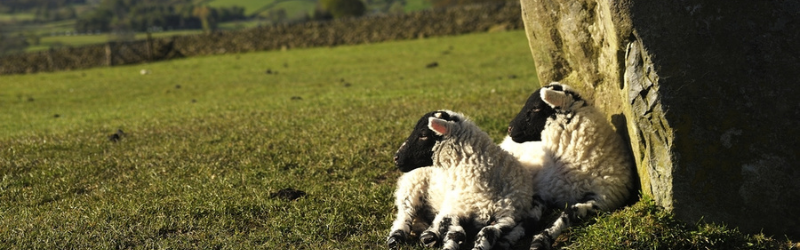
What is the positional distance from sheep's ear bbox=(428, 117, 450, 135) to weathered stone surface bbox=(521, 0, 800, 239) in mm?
1612

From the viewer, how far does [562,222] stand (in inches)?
264

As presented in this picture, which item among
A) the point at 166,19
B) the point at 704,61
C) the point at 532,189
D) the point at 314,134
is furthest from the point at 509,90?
the point at 166,19

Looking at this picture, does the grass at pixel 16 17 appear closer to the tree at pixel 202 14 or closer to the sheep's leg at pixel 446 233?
the tree at pixel 202 14

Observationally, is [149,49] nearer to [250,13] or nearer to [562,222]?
[562,222]

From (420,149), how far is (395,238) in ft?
2.95

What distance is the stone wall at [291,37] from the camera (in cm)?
3847

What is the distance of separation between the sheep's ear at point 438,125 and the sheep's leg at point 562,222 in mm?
1247

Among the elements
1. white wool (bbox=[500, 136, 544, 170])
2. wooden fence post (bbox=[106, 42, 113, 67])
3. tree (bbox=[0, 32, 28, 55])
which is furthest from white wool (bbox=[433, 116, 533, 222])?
tree (bbox=[0, 32, 28, 55])

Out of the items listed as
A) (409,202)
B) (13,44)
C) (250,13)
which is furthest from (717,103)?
(250,13)

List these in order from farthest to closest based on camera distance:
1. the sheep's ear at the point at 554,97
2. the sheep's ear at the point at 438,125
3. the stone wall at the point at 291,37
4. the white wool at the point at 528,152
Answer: the stone wall at the point at 291,37
the white wool at the point at 528,152
the sheep's ear at the point at 554,97
the sheep's ear at the point at 438,125

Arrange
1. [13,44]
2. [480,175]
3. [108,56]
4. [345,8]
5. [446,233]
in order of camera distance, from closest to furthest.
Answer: [446,233]
[480,175]
[108,56]
[13,44]
[345,8]

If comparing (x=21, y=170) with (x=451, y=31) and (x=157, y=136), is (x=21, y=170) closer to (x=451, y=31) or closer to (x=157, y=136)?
(x=157, y=136)

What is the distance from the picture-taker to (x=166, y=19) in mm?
85812

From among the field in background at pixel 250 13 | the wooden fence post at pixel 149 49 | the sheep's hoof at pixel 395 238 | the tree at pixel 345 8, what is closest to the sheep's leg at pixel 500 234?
the sheep's hoof at pixel 395 238
